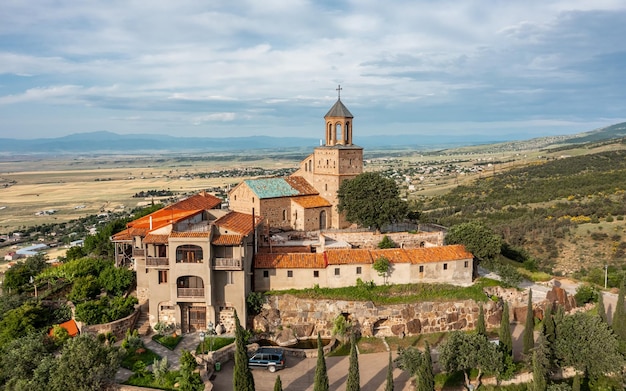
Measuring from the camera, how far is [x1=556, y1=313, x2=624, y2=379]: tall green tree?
26406 millimetres

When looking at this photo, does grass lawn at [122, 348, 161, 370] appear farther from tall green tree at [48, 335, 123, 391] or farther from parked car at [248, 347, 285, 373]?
parked car at [248, 347, 285, 373]

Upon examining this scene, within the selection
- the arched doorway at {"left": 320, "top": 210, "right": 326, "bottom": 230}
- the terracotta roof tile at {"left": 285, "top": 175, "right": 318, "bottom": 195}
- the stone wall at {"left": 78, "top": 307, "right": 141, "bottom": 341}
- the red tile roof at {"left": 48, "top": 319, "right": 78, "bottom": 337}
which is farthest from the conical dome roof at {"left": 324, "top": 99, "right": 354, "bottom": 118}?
the red tile roof at {"left": 48, "top": 319, "right": 78, "bottom": 337}

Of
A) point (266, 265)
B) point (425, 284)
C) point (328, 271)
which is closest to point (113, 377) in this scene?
point (266, 265)

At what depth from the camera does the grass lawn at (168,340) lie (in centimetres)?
2877

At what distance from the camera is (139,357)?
27078 mm

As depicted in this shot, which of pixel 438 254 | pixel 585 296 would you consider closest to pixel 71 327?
pixel 438 254

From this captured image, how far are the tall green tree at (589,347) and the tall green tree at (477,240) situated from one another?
29.4 ft

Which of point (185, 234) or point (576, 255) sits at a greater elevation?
point (185, 234)

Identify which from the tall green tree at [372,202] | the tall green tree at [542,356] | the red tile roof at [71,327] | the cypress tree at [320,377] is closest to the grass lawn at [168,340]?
the red tile roof at [71,327]

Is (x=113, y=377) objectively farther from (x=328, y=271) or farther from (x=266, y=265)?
(x=328, y=271)

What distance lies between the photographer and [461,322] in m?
32.5

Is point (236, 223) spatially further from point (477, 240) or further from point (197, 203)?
point (477, 240)

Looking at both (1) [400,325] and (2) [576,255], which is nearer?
(1) [400,325]

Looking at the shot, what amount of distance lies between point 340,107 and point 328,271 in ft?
67.1
